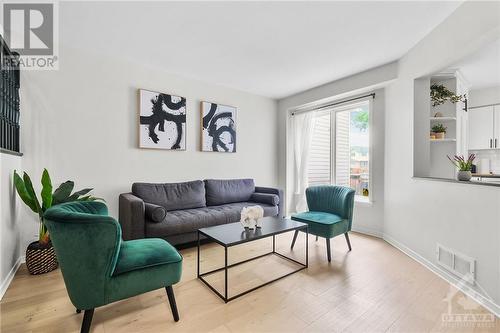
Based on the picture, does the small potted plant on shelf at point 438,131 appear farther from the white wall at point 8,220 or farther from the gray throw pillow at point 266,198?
the white wall at point 8,220

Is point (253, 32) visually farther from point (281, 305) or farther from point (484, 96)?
point (484, 96)

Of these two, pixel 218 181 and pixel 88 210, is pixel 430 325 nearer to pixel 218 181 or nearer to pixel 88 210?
pixel 88 210

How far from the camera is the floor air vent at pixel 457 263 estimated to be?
199cm

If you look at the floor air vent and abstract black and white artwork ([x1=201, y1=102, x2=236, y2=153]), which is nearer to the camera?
the floor air vent

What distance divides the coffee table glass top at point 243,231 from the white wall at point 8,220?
5.42 feet

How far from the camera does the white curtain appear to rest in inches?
178

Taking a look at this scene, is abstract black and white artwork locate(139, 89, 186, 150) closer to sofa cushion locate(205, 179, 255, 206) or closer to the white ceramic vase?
sofa cushion locate(205, 179, 255, 206)

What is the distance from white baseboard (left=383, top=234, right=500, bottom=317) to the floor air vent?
59mm

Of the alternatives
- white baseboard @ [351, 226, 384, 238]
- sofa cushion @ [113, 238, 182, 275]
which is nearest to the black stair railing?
sofa cushion @ [113, 238, 182, 275]

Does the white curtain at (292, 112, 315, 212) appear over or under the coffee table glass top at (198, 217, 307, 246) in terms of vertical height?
over

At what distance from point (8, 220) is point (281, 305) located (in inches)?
99.9

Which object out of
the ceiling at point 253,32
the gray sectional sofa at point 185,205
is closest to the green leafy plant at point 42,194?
the gray sectional sofa at point 185,205

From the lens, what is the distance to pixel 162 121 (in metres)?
3.43

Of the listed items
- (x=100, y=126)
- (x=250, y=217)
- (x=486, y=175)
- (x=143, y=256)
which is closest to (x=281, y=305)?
(x=250, y=217)
